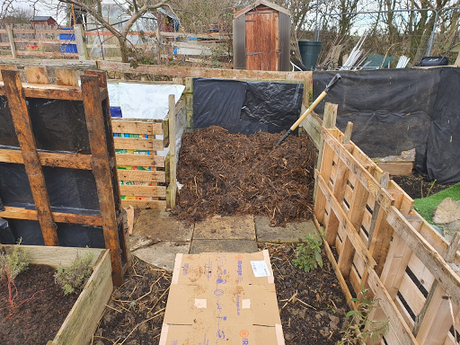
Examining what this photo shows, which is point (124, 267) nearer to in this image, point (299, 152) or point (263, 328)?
point (263, 328)

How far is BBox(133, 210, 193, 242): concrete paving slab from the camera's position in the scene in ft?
12.5

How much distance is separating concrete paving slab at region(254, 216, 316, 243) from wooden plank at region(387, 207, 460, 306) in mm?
1843

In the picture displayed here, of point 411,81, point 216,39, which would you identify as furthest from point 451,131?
point 216,39

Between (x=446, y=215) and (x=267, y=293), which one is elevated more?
(x=267, y=293)

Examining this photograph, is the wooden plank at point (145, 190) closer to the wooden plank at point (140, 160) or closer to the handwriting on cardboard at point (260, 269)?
the wooden plank at point (140, 160)

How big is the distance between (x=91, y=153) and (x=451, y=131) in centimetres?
617

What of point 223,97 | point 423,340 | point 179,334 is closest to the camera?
point 423,340

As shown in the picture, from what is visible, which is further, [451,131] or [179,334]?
[451,131]

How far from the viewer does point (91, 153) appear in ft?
7.72

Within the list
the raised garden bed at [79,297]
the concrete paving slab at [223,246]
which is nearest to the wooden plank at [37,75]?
the raised garden bed at [79,297]

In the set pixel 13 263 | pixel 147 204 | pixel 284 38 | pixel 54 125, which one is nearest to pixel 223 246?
pixel 147 204

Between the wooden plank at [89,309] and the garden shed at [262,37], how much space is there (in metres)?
8.74

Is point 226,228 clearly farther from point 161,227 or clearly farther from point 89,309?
point 89,309

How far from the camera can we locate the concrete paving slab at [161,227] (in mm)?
3805
